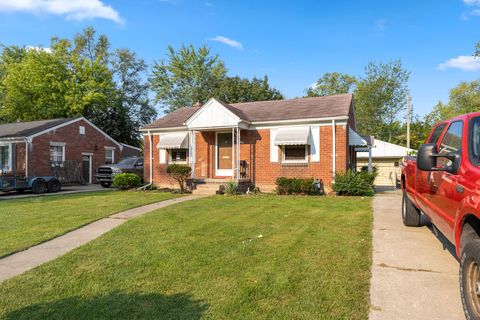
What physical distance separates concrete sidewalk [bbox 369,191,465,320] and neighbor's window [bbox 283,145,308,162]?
796 cm

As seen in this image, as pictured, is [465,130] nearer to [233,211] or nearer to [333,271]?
[333,271]

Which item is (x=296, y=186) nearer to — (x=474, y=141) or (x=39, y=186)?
(x=474, y=141)

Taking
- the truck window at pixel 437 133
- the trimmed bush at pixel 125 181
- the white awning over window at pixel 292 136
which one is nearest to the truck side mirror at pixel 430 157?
the truck window at pixel 437 133

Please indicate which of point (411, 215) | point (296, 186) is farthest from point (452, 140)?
point (296, 186)

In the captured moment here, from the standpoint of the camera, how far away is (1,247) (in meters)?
5.68

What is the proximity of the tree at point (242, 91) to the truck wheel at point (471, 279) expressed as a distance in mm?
38081

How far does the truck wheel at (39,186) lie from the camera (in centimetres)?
1637

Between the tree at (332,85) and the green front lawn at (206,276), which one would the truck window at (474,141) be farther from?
the tree at (332,85)

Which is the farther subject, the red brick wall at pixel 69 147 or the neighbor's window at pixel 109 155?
the neighbor's window at pixel 109 155

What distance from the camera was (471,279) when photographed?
2.93m

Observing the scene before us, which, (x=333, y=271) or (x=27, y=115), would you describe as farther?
(x=27, y=115)

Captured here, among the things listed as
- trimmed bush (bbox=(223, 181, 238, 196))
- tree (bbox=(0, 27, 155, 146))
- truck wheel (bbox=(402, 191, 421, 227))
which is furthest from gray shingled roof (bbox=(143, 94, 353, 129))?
tree (bbox=(0, 27, 155, 146))

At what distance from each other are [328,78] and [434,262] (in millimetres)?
51672

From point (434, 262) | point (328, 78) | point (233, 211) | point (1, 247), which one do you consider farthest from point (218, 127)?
point (328, 78)
